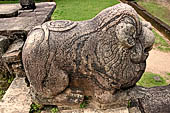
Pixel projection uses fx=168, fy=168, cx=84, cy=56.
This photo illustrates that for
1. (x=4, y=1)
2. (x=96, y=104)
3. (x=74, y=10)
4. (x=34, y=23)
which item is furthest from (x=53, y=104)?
(x=4, y=1)

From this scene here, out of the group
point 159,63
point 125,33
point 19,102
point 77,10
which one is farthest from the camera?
point 77,10

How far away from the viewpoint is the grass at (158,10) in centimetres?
791

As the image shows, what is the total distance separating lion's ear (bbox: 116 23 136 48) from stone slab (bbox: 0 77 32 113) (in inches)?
64.1

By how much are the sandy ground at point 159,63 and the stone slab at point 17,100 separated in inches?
121

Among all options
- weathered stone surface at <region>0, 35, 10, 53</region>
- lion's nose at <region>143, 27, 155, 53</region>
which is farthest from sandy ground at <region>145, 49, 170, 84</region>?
weathered stone surface at <region>0, 35, 10, 53</region>

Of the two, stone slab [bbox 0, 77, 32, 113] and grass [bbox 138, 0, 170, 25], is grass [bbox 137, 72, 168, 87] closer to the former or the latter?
stone slab [bbox 0, 77, 32, 113]

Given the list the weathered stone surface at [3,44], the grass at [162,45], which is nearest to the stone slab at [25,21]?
the weathered stone surface at [3,44]

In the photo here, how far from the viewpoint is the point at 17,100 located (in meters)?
2.58

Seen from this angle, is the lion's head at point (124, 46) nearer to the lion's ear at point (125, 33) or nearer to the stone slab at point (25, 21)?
the lion's ear at point (125, 33)

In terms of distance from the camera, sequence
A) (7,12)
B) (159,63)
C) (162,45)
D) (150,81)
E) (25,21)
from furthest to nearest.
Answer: (162,45), (159,63), (7,12), (150,81), (25,21)

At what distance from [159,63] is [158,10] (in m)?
5.64

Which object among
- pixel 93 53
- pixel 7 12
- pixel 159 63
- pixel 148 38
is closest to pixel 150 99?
pixel 148 38

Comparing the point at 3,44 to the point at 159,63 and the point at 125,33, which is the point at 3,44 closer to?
the point at 125,33

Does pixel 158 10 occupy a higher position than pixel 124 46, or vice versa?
pixel 124 46
